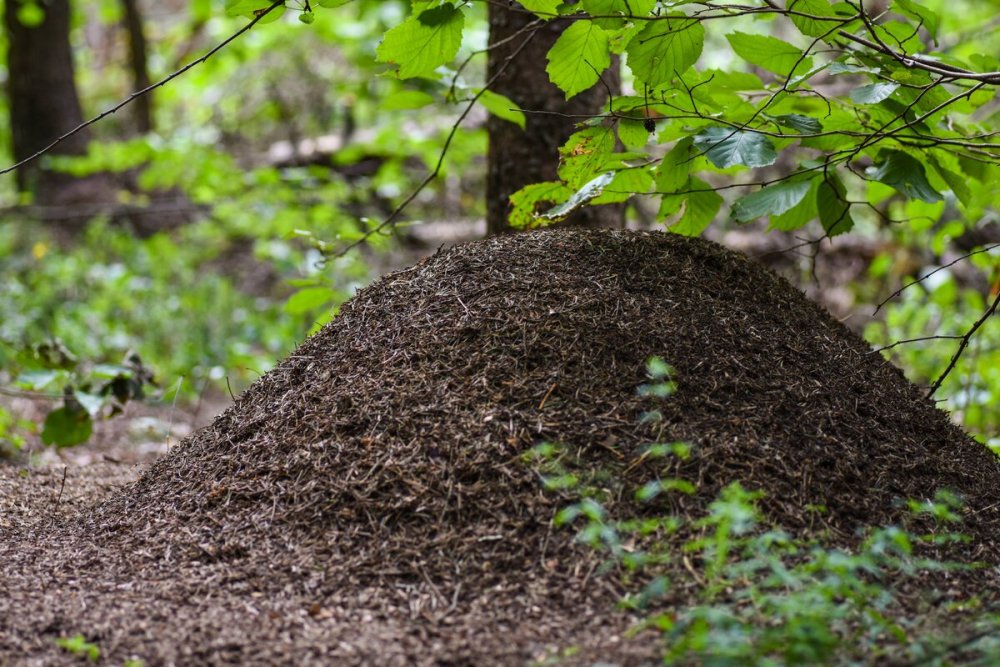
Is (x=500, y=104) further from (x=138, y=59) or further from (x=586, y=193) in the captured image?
(x=138, y=59)

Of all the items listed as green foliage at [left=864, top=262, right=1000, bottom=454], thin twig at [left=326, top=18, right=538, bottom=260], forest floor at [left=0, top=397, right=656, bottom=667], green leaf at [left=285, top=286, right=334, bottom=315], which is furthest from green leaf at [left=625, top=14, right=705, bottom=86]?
green foliage at [left=864, top=262, right=1000, bottom=454]

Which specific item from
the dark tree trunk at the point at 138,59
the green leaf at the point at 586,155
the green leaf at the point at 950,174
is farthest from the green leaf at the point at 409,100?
the dark tree trunk at the point at 138,59

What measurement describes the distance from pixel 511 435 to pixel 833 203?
4.91ft

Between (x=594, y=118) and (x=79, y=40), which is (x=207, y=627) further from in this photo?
(x=79, y=40)

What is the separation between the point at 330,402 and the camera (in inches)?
97.7

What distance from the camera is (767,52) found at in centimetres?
269

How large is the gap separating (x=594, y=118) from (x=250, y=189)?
→ 6.81 metres

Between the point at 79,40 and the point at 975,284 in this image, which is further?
the point at 79,40

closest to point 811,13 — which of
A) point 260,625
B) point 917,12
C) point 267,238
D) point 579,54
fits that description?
point 917,12

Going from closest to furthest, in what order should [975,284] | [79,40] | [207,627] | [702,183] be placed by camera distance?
[207,627], [702,183], [975,284], [79,40]

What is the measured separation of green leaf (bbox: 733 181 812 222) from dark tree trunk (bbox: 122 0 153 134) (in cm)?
954

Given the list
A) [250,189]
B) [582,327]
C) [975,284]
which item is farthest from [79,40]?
[582,327]

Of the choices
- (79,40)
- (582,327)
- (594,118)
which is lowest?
(582,327)

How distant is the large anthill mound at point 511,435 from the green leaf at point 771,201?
251mm
